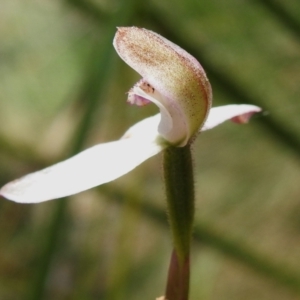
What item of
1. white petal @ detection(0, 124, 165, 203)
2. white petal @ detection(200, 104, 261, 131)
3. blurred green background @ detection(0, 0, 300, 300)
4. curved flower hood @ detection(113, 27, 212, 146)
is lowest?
blurred green background @ detection(0, 0, 300, 300)

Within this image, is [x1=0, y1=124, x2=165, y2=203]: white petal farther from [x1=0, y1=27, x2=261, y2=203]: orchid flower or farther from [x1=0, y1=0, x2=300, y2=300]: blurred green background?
[x1=0, y1=0, x2=300, y2=300]: blurred green background

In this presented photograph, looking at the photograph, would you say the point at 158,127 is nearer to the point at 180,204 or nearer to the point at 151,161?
the point at 180,204

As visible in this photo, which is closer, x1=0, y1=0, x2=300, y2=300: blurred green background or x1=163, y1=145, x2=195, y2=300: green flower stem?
x1=163, y1=145, x2=195, y2=300: green flower stem

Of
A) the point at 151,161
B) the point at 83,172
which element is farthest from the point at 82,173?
the point at 151,161

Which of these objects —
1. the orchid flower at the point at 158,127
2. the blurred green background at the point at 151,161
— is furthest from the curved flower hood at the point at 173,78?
the blurred green background at the point at 151,161

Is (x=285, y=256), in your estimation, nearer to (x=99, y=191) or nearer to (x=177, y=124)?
(x=99, y=191)

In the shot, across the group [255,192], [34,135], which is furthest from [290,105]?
[34,135]

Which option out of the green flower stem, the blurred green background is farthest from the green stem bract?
the blurred green background

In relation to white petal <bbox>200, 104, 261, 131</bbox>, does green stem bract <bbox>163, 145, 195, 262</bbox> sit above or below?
below
